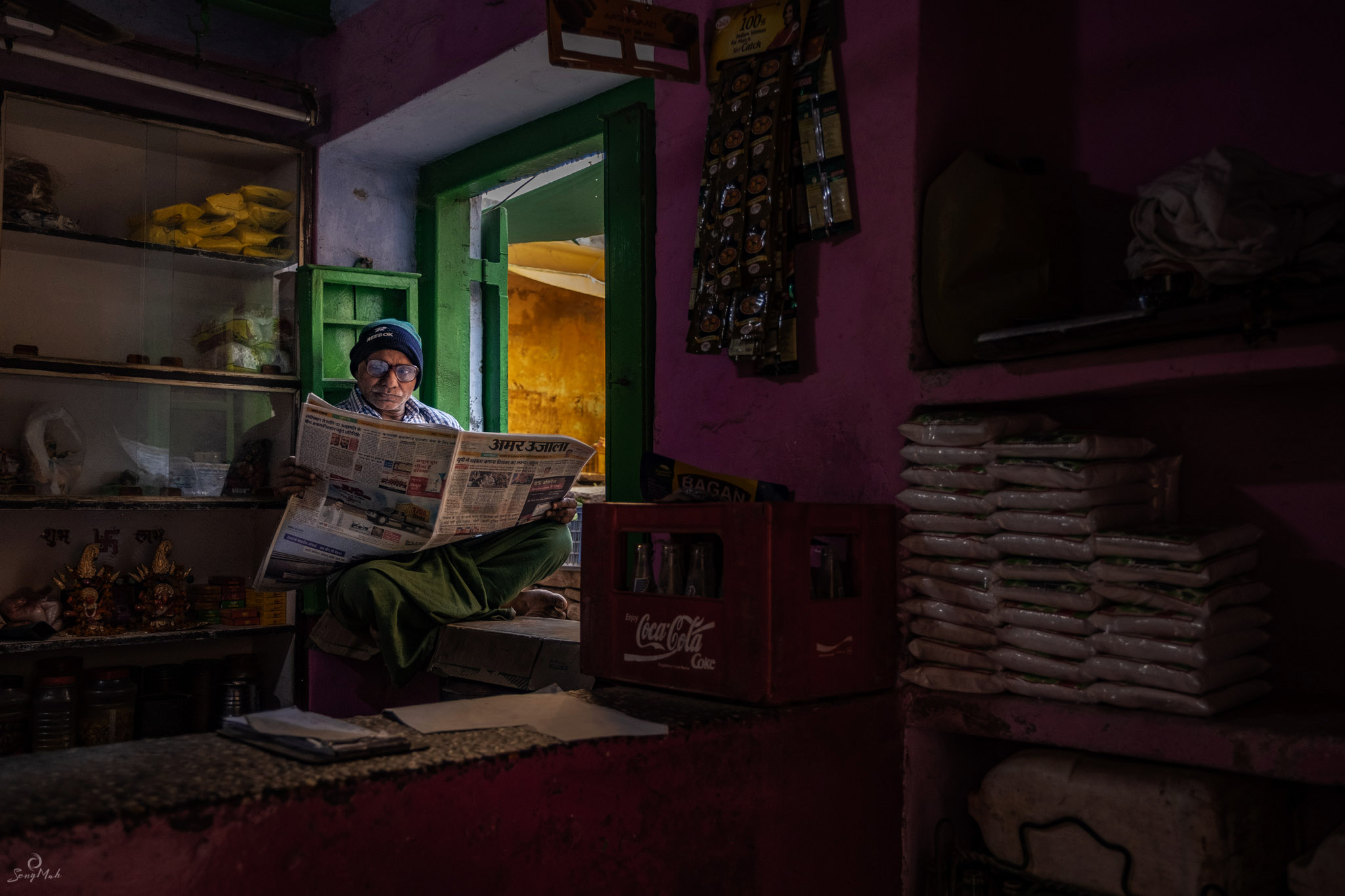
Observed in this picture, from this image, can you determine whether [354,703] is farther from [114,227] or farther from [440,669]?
[114,227]

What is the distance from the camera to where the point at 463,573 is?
3170 mm

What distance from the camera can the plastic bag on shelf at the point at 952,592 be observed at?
1.84m

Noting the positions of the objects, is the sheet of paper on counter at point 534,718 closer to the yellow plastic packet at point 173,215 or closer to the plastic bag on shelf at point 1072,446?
the plastic bag on shelf at point 1072,446

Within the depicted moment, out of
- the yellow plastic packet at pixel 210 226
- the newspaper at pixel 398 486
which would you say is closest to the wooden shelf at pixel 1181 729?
the newspaper at pixel 398 486

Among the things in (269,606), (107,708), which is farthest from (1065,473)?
(107,708)

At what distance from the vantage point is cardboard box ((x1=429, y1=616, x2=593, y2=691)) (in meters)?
2.63

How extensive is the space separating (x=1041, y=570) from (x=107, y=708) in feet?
10.4

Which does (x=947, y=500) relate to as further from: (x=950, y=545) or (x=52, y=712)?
(x=52, y=712)

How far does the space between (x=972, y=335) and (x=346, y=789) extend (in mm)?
1387

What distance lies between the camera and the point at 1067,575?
174cm

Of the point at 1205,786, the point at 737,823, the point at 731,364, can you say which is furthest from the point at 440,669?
the point at 1205,786

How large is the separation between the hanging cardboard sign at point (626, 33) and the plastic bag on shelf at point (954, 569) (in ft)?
4.21

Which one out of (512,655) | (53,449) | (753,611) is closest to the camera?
(753,611)

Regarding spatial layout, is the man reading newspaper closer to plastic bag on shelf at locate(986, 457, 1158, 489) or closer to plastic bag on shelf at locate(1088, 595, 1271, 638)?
plastic bag on shelf at locate(986, 457, 1158, 489)
